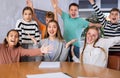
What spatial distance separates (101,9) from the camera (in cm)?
390

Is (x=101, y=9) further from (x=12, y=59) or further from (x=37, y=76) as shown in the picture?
(x=37, y=76)

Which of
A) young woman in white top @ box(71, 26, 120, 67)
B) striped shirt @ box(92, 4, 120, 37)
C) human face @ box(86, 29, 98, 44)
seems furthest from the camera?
striped shirt @ box(92, 4, 120, 37)

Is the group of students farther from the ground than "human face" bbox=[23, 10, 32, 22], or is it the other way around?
"human face" bbox=[23, 10, 32, 22]

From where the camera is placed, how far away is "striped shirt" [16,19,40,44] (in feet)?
11.8

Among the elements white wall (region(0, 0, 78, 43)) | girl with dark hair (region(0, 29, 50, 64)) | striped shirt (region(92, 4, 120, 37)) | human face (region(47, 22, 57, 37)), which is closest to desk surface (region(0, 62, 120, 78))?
girl with dark hair (region(0, 29, 50, 64))

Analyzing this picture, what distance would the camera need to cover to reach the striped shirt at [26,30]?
361 centimetres

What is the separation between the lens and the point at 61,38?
3182 mm

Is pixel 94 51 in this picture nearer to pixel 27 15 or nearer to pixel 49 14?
pixel 27 15

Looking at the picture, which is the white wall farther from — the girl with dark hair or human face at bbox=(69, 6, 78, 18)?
the girl with dark hair

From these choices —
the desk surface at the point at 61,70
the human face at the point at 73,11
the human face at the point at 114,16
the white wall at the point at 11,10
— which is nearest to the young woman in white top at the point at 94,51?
the desk surface at the point at 61,70

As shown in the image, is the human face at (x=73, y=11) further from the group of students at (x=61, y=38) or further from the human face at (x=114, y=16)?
the human face at (x=114, y=16)

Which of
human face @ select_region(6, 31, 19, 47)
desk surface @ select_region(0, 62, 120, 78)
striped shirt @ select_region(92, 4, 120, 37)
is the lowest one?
desk surface @ select_region(0, 62, 120, 78)

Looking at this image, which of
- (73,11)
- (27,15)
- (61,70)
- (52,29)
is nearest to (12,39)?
(52,29)

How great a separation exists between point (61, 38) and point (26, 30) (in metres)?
0.71
